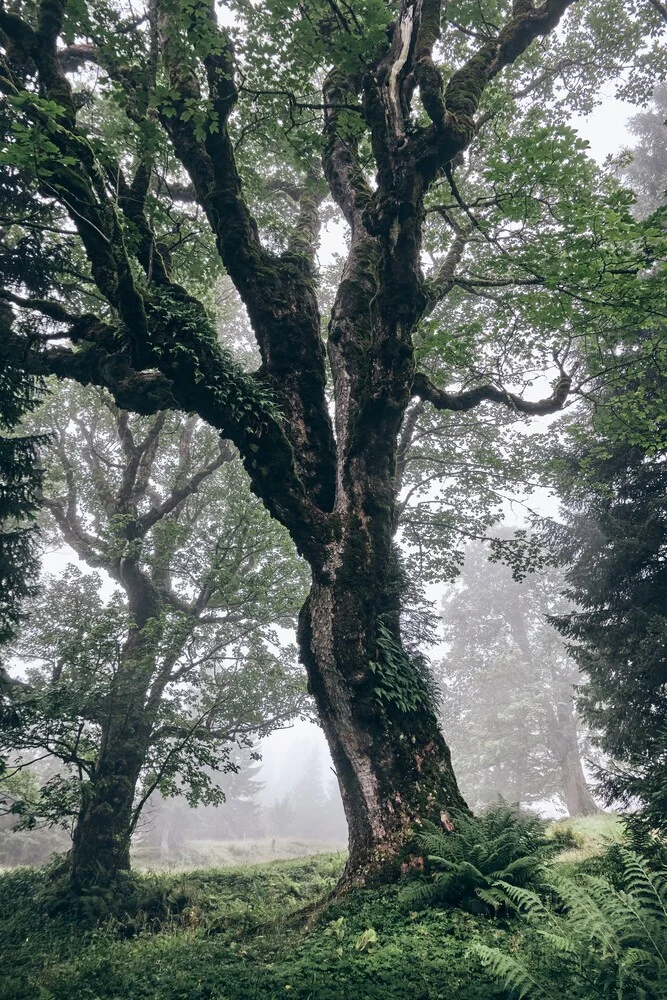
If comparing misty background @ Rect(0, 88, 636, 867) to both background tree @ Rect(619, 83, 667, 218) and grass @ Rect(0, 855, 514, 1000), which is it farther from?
grass @ Rect(0, 855, 514, 1000)

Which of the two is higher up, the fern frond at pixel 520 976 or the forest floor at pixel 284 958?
the fern frond at pixel 520 976

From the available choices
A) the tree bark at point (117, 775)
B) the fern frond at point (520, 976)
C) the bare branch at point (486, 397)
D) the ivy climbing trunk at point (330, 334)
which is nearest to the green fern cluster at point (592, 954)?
the fern frond at point (520, 976)

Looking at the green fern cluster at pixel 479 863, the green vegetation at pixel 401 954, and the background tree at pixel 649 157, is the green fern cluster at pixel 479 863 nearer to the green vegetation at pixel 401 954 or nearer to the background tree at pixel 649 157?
the green vegetation at pixel 401 954

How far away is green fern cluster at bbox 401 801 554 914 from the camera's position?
4.14 meters

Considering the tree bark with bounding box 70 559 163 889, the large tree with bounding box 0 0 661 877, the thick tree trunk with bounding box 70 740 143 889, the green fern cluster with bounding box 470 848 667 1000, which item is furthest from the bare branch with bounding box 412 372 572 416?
the thick tree trunk with bounding box 70 740 143 889

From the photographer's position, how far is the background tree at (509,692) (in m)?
26.4

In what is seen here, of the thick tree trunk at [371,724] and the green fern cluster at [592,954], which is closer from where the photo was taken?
the green fern cluster at [592,954]

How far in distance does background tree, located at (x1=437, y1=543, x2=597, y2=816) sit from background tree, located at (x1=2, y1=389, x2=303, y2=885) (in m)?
14.2

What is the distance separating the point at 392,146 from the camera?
649cm

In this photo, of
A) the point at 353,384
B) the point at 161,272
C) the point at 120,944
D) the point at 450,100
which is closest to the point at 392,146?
the point at 450,100

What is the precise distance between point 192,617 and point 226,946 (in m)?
7.51

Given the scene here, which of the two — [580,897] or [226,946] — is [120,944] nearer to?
[226,946]

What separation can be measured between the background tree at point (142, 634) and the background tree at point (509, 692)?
14.2 m

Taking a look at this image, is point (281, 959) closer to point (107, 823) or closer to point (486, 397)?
point (486, 397)
